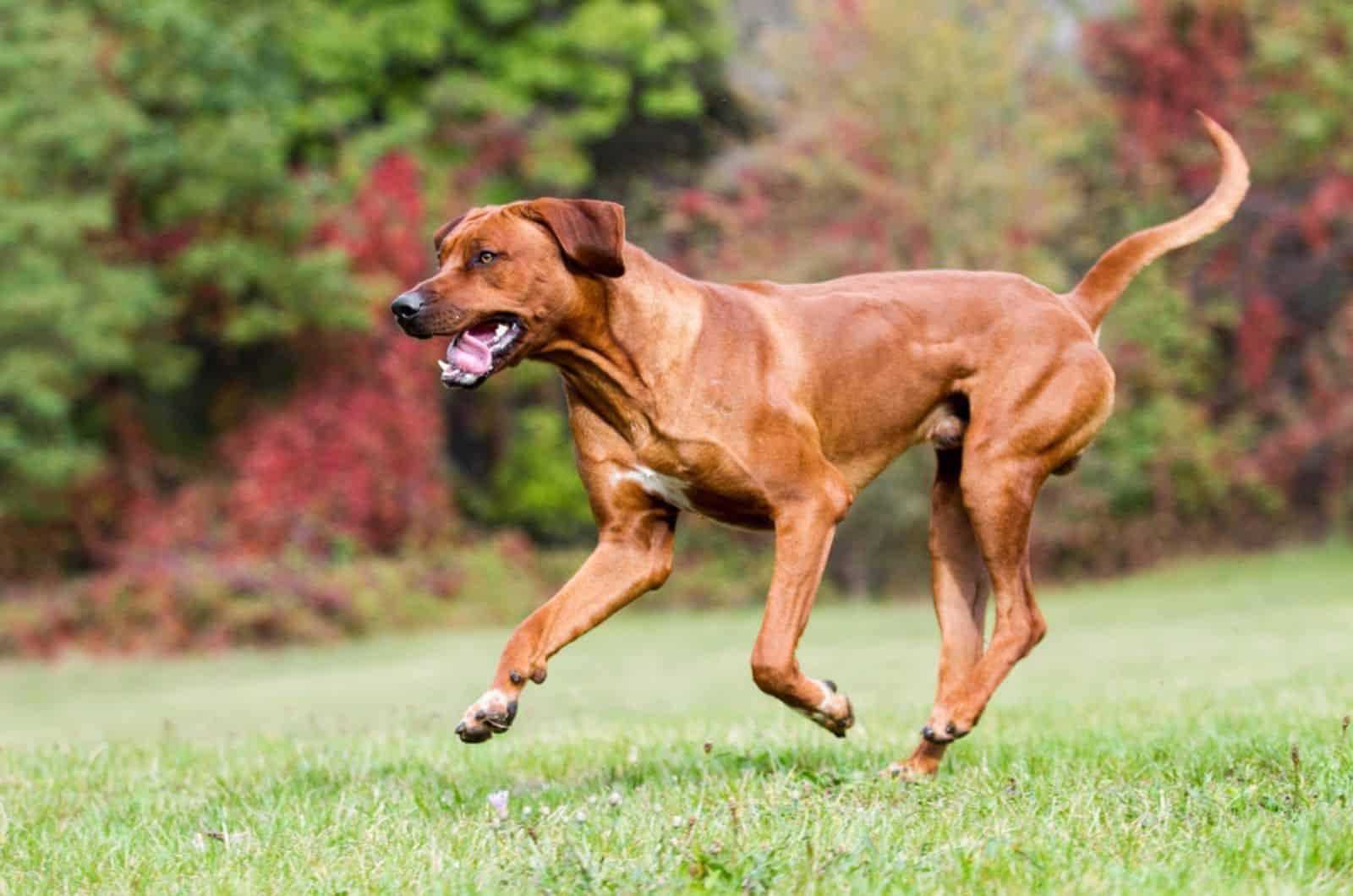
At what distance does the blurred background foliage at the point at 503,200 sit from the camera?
2206 cm

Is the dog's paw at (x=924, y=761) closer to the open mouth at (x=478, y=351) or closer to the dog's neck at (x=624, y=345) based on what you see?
the dog's neck at (x=624, y=345)

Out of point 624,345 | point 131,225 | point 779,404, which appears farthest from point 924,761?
point 131,225

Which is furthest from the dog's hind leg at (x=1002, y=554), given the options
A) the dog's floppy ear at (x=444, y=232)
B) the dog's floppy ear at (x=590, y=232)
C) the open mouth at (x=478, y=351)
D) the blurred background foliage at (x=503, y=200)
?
the blurred background foliage at (x=503, y=200)

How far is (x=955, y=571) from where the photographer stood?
616cm

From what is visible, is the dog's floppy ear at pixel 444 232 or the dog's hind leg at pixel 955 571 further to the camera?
the dog's hind leg at pixel 955 571

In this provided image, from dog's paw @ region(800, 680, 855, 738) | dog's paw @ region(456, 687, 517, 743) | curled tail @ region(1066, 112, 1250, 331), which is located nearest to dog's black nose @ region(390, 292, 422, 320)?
dog's paw @ region(456, 687, 517, 743)

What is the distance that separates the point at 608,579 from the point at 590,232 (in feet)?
3.77

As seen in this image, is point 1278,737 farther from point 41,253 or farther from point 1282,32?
point 1282,32

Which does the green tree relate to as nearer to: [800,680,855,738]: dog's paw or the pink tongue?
the pink tongue

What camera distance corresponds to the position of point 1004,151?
25312mm

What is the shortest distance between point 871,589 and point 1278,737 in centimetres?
2116

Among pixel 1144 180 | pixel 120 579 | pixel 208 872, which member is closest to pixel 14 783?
pixel 208 872

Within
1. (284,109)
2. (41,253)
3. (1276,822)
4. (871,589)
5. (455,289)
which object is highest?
(284,109)

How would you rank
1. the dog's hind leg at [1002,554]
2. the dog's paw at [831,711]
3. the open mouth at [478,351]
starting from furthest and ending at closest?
the dog's hind leg at [1002,554] → the dog's paw at [831,711] → the open mouth at [478,351]
